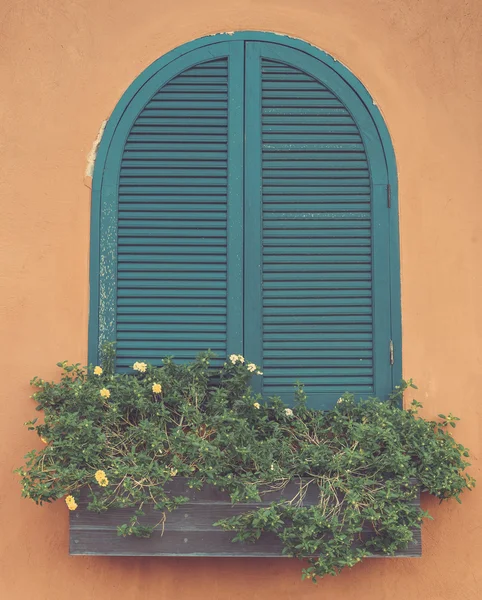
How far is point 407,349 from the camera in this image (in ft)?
10.8

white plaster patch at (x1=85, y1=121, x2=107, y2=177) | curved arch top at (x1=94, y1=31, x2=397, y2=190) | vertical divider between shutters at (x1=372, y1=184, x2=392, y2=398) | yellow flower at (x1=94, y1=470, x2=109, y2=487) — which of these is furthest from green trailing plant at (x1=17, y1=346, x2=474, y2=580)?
curved arch top at (x1=94, y1=31, x2=397, y2=190)

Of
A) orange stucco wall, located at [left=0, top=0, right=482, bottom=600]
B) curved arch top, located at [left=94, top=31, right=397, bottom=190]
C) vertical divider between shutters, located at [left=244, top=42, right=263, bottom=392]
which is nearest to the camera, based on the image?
orange stucco wall, located at [left=0, top=0, right=482, bottom=600]

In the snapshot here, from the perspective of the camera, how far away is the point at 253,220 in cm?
332

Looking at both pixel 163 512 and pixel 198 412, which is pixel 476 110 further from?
pixel 163 512

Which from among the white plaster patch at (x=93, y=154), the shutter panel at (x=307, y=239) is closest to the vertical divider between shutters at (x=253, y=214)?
the shutter panel at (x=307, y=239)

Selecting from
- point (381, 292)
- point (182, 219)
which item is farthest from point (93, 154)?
point (381, 292)

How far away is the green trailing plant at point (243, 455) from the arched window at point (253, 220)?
0.15 meters

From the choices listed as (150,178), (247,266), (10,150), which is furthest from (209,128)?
(10,150)

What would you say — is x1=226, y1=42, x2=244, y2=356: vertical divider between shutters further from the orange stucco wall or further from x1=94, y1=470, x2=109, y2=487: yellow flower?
x1=94, y1=470, x2=109, y2=487: yellow flower

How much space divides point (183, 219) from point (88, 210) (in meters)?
0.39

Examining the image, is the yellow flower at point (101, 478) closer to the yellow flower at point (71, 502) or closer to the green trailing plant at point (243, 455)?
the green trailing plant at point (243, 455)

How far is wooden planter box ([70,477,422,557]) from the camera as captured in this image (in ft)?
9.68

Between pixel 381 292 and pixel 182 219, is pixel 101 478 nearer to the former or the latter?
pixel 182 219

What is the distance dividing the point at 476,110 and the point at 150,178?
1.37 meters
